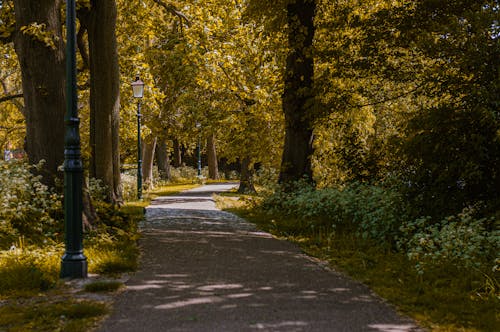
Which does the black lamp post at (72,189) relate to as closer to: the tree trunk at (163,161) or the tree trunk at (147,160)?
the tree trunk at (147,160)

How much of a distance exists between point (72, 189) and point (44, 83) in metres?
3.43

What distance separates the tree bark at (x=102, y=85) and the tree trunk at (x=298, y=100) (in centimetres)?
451

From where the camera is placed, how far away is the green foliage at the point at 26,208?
861 cm

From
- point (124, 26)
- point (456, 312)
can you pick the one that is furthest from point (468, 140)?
point (124, 26)

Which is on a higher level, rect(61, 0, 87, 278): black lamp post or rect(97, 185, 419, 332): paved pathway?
rect(61, 0, 87, 278): black lamp post

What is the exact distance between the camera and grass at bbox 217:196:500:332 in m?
5.24

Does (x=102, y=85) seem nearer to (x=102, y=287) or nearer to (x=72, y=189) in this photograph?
(x=72, y=189)

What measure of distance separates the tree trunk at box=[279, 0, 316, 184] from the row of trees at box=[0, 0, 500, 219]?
0.10ft

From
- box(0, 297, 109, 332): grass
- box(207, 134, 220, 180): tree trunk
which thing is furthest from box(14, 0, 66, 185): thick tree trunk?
box(207, 134, 220, 180): tree trunk

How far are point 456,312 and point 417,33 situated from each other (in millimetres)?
6448

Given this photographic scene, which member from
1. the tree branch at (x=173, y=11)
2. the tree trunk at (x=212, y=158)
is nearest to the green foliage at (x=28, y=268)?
the tree branch at (x=173, y=11)

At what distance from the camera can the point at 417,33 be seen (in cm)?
1038

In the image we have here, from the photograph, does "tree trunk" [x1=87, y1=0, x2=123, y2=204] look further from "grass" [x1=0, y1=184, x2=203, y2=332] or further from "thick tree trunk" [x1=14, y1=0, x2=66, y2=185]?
"grass" [x1=0, y1=184, x2=203, y2=332]

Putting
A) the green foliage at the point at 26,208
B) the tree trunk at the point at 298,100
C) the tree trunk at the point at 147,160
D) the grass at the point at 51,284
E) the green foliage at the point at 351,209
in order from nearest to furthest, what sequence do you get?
1. the grass at the point at 51,284
2. the green foliage at the point at 26,208
3. the green foliage at the point at 351,209
4. the tree trunk at the point at 298,100
5. the tree trunk at the point at 147,160
